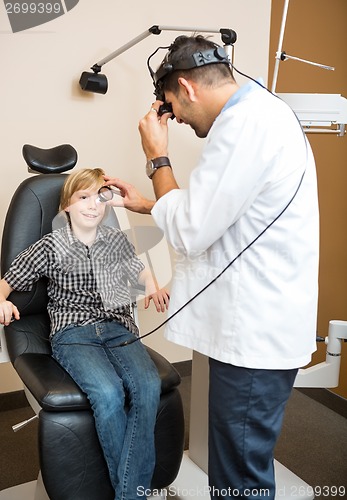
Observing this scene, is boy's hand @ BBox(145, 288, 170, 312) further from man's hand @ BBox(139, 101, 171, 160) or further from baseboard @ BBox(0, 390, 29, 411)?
baseboard @ BBox(0, 390, 29, 411)

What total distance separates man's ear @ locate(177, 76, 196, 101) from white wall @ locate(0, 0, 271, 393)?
0.84 metres

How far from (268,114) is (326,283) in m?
1.63

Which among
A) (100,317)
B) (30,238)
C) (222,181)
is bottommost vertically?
(100,317)

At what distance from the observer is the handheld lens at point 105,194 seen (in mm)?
1344

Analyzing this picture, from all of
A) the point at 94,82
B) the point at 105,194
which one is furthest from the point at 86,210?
the point at 94,82

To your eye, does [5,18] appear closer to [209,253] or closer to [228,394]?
[209,253]

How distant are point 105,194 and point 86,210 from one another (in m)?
0.11

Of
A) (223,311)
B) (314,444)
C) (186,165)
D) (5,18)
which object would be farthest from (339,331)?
(5,18)

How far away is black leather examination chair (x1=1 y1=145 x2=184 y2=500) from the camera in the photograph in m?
1.46

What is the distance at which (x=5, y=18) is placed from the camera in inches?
83.7

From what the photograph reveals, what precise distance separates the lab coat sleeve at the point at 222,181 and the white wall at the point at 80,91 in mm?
946

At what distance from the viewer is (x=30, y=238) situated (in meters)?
1.75

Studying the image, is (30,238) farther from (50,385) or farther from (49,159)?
(50,385)

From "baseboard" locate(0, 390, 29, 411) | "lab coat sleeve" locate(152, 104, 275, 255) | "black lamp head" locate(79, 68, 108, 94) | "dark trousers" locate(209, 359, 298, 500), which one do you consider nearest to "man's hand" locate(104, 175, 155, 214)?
"lab coat sleeve" locate(152, 104, 275, 255)
